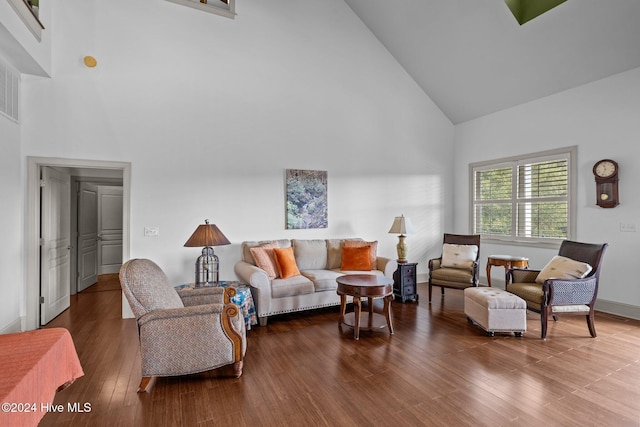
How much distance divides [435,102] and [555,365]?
4934 millimetres

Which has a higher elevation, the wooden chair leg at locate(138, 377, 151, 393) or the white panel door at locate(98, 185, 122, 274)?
the white panel door at locate(98, 185, 122, 274)

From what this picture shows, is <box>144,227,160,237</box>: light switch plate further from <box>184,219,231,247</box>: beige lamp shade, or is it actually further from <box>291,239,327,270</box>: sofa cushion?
<box>291,239,327,270</box>: sofa cushion

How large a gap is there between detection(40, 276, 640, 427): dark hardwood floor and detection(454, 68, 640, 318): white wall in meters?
0.66

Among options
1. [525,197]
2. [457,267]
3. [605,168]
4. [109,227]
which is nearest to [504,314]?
[457,267]

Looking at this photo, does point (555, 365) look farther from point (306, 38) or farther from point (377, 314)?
point (306, 38)

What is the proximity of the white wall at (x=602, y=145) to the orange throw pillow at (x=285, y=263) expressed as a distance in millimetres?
3729

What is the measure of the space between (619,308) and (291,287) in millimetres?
4192

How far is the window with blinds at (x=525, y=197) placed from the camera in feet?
15.9

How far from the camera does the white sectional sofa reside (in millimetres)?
3936

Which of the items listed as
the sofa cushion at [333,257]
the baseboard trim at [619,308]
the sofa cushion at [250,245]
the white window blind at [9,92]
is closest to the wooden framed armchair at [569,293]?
the baseboard trim at [619,308]

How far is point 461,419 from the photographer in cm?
211

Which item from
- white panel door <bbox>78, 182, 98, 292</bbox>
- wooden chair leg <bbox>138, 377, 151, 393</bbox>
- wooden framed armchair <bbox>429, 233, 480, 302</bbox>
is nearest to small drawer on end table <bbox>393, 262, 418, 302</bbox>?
wooden framed armchair <bbox>429, 233, 480, 302</bbox>

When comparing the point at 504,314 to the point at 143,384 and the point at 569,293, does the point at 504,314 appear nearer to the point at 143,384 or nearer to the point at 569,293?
the point at 569,293

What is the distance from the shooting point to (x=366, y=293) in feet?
11.5
